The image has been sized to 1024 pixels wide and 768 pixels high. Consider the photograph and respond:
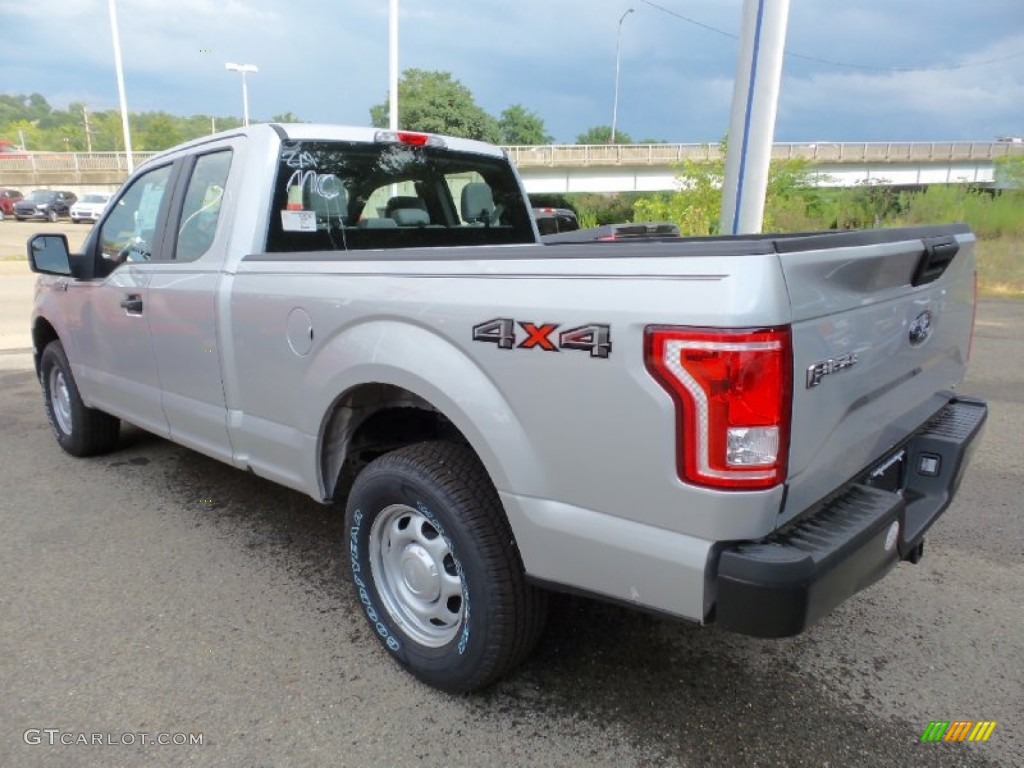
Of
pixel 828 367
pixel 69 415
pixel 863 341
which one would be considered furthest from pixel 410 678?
pixel 69 415

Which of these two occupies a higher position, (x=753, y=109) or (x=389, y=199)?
(x=753, y=109)

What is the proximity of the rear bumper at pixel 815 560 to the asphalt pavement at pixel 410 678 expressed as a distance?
574mm

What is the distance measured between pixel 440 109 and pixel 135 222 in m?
76.9

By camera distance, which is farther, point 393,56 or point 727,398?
point 393,56

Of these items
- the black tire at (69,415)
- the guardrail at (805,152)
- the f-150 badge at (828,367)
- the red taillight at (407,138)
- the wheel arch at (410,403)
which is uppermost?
the guardrail at (805,152)

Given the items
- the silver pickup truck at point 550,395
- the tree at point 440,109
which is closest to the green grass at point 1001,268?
the silver pickup truck at point 550,395

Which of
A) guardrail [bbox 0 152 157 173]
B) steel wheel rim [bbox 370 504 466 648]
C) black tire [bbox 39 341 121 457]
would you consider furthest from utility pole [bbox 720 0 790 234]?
guardrail [bbox 0 152 157 173]

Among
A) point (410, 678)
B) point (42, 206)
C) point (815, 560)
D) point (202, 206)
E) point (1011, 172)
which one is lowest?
point (410, 678)

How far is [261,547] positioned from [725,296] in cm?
283

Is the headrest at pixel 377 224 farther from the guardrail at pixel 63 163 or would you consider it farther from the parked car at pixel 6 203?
the guardrail at pixel 63 163

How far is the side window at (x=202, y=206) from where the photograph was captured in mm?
3418

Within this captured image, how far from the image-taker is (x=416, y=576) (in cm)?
252

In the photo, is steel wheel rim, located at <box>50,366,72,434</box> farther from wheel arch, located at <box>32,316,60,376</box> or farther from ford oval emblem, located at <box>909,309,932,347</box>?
ford oval emblem, located at <box>909,309,932,347</box>

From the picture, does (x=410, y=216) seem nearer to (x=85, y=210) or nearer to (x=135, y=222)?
(x=135, y=222)
